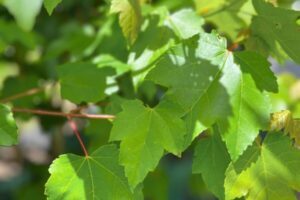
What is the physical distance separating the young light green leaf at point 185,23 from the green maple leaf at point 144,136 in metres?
0.30

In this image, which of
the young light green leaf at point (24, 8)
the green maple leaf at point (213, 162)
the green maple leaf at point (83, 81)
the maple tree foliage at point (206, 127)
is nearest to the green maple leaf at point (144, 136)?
the maple tree foliage at point (206, 127)

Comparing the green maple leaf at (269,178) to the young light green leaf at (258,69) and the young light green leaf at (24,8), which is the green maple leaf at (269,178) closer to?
the young light green leaf at (258,69)

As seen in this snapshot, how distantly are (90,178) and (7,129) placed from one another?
7.5 inches

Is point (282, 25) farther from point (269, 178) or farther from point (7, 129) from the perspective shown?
point (7, 129)

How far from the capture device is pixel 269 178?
3.75 feet

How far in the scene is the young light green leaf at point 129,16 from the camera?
126cm

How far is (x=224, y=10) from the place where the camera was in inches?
59.9

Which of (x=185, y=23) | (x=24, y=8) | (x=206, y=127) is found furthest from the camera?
(x=24, y=8)

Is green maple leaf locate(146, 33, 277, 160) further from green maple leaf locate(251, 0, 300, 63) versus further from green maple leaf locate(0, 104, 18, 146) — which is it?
green maple leaf locate(0, 104, 18, 146)

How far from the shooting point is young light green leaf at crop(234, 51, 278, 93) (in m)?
1.15

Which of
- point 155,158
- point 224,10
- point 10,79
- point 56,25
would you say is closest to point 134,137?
point 155,158

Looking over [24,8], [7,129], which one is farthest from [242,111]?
[24,8]

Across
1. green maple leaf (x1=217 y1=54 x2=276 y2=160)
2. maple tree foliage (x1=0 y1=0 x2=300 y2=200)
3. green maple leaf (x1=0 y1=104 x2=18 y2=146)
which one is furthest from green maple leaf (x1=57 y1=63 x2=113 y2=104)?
green maple leaf (x1=217 y1=54 x2=276 y2=160)

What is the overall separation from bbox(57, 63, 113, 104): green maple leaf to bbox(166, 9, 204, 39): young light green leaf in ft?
0.65
